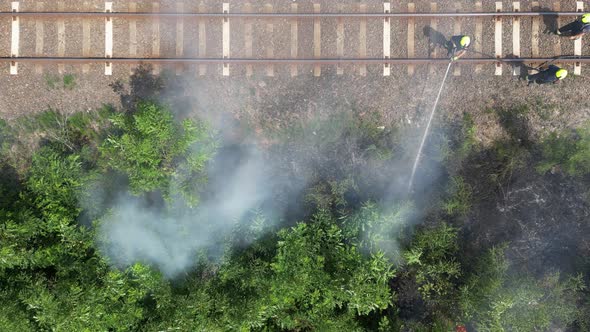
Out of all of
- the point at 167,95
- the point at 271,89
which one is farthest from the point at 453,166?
the point at 167,95

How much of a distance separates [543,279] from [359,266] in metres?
5.93

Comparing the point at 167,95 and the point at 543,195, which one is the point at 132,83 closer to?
the point at 167,95

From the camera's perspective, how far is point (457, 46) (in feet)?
46.1

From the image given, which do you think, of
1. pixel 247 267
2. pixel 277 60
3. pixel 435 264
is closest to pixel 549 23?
pixel 435 264

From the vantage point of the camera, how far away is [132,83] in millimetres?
14906

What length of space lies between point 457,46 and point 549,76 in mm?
3080

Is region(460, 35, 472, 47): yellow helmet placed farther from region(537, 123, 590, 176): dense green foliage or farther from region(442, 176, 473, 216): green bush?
region(537, 123, 590, 176): dense green foliage

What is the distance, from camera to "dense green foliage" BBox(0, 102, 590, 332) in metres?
12.9

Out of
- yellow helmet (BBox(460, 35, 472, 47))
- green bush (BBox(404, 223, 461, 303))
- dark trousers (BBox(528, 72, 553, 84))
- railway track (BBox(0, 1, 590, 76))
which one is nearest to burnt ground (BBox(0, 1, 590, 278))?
railway track (BBox(0, 1, 590, 76))

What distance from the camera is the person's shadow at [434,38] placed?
14672mm

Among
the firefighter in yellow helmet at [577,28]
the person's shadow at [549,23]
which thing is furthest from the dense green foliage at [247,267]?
the person's shadow at [549,23]

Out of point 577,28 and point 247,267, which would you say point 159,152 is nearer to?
point 247,267

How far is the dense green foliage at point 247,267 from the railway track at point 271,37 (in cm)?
232

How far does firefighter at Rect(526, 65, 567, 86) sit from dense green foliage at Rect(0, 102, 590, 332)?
7.33 ft
